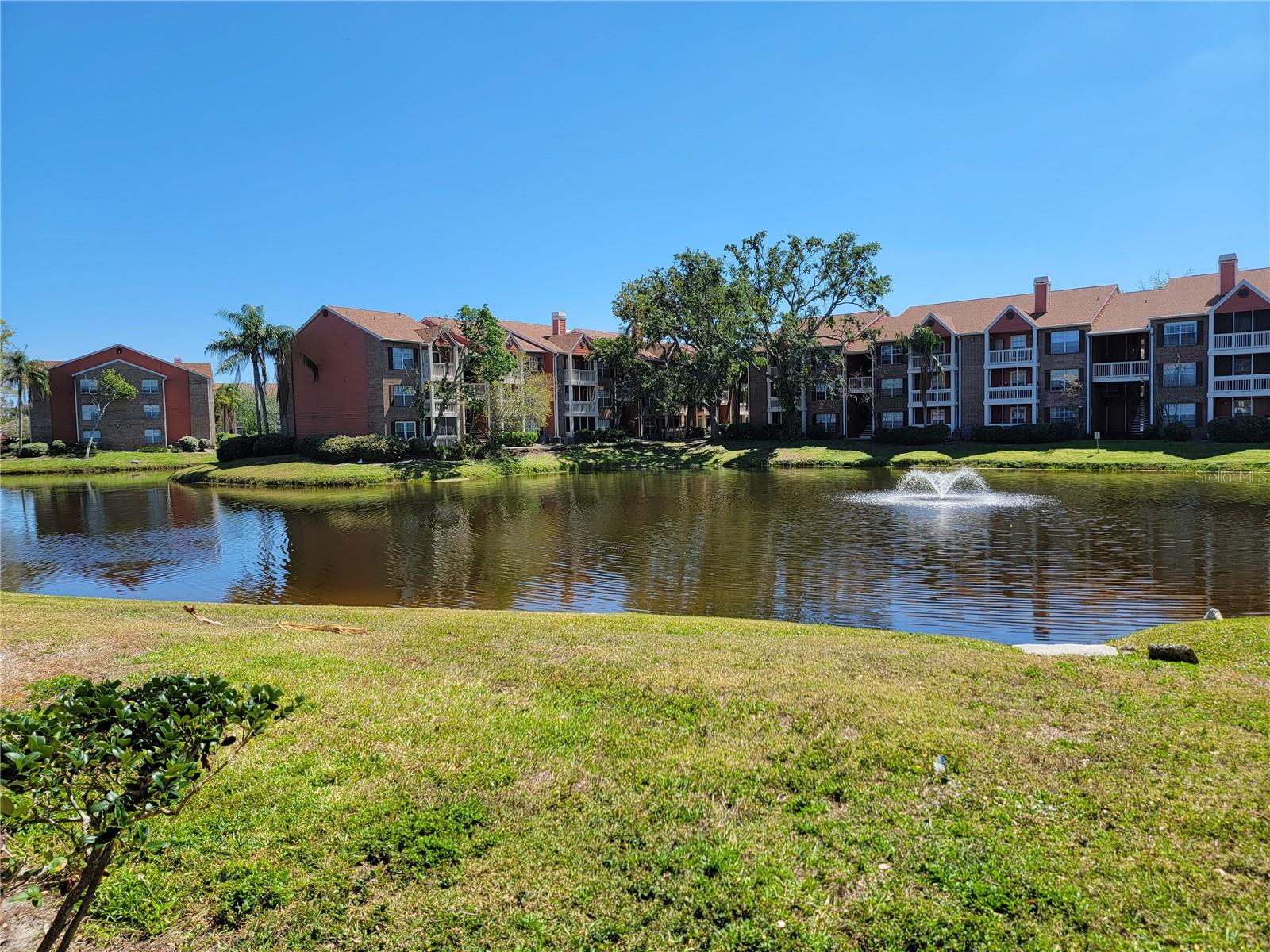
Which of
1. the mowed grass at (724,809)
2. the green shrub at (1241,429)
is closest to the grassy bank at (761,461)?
the green shrub at (1241,429)

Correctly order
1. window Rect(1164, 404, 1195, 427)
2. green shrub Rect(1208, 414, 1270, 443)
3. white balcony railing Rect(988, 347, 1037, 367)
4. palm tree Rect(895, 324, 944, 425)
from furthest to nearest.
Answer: palm tree Rect(895, 324, 944, 425) → white balcony railing Rect(988, 347, 1037, 367) → window Rect(1164, 404, 1195, 427) → green shrub Rect(1208, 414, 1270, 443)

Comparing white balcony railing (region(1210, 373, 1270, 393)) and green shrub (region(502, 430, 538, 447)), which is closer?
white balcony railing (region(1210, 373, 1270, 393))

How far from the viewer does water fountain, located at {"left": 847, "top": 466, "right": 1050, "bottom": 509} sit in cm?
3148

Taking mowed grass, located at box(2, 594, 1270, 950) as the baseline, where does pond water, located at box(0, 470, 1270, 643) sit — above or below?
below

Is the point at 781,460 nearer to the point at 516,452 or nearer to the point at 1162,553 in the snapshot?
the point at 516,452

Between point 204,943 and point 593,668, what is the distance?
15.7ft

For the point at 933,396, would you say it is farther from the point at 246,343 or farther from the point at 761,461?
the point at 246,343

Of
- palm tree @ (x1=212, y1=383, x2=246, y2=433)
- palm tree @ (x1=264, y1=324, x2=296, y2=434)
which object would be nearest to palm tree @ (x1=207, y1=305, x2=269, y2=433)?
palm tree @ (x1=264, y1=324, x2=296, y2=434)

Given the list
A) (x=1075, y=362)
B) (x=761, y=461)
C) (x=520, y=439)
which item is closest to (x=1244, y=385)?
(x=1075, y=362)

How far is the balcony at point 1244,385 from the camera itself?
165 ft

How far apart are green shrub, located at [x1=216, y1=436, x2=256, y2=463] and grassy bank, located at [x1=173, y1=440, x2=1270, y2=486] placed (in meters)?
0.93

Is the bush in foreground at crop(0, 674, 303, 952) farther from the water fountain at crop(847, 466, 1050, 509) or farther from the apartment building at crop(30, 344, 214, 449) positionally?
the apartment building at crop(30, 344, 214, 449)

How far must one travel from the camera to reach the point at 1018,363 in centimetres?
5925

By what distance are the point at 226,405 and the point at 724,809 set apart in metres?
115
